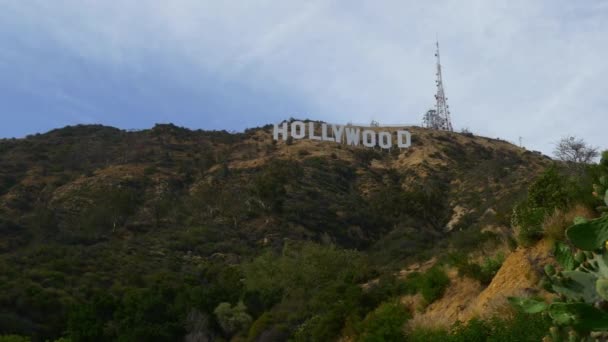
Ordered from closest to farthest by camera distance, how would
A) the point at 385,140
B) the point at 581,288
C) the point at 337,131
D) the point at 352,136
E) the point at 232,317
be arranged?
the point at 581,288
the point at 232,317
the point at 352,136
the point at 385,140
the point at 337,131

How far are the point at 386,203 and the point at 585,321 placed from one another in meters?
48.6

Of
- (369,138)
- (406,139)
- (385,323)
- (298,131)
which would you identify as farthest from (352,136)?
(385,323)

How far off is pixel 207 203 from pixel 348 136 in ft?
93.0

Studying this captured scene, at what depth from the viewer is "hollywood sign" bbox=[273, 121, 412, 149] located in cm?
7912

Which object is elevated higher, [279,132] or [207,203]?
[279,132]

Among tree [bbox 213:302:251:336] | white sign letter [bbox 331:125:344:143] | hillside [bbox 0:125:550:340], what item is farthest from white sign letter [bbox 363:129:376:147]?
tree [bbox 213:302:251:336]

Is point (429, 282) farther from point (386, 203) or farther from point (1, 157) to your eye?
point (1, 157)

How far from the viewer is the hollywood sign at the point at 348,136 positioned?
3115 inches

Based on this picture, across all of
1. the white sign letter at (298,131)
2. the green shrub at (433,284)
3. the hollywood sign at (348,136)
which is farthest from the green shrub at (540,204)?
the white sign letter at (298,131)

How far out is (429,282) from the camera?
52.6ft

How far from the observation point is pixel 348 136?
265 feet

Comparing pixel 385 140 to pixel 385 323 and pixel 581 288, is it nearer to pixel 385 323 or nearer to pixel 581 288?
pixel 385 323

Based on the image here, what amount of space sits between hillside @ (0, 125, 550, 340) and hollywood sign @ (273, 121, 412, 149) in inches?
61.5

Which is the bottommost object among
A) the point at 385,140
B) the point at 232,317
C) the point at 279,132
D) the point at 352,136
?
the point at 232,317
